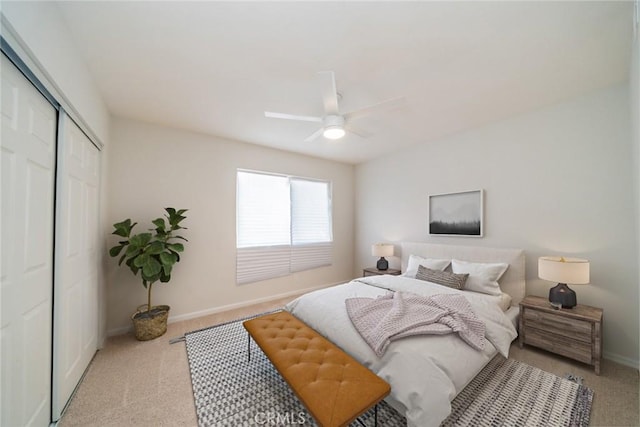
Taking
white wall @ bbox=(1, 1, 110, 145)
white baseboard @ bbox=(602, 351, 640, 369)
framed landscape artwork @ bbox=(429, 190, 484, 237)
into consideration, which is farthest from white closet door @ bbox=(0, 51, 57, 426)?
white baseboard @ bbox=(602, 351, 640, 369)

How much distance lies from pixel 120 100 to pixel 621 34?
4.37 meters

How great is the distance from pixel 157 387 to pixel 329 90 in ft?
9.21

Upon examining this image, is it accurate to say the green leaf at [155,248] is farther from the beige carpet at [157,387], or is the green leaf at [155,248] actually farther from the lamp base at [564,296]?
the lamp base at [564,296]

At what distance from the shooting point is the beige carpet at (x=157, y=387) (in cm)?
162

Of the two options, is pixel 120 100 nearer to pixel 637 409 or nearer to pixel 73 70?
pixel 73 70

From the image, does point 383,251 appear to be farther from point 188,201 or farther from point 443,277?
point 188,201

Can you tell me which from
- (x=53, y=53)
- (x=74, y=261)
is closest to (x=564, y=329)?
(x=74, y=261)

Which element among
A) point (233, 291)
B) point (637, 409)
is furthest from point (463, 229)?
point (233, 291)

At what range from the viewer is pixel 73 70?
170 centimetres

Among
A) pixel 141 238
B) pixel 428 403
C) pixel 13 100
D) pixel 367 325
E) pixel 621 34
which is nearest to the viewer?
pixel 13 100

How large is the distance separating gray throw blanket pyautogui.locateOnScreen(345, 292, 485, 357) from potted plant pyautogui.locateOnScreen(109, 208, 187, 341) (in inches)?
83.6

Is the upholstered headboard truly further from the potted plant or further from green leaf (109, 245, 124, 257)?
green leaf (109, 245, 124, 257)

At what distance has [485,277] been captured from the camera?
8.98ft

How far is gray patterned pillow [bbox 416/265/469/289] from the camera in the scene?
2.81 m
